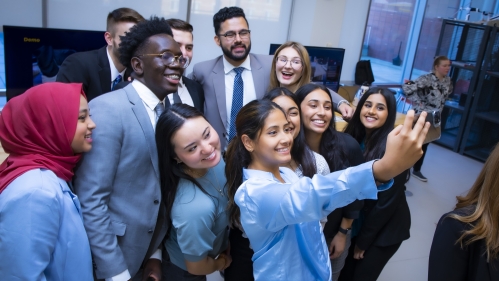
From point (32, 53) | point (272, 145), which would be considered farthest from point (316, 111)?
point (32, 53)

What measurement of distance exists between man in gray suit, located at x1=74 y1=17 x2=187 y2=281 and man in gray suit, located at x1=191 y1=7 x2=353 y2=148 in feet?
2.80

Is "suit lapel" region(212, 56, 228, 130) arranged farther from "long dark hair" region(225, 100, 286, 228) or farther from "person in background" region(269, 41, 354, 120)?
"long dark hair" region(225, 100, 286, 228)

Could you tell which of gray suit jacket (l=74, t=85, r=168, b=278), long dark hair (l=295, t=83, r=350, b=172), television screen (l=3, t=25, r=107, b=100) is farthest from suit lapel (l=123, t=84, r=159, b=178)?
television screen (l=3, t=25, r=107, b=100)

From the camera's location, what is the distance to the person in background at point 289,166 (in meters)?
1.66

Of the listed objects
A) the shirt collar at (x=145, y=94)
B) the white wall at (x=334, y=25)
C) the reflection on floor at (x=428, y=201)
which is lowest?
the reflection on floor at (x=428, y=201)

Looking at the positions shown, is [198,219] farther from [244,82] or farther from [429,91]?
[429,91]

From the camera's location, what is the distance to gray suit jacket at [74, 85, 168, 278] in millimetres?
1323

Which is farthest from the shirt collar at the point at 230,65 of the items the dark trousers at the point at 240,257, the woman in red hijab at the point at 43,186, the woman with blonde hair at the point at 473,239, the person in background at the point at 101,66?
the woman with blonde hair at the point at 473,239

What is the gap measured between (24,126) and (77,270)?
0.49 metres

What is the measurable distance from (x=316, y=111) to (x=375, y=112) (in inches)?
18.7

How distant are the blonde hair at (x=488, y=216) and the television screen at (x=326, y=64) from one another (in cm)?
344

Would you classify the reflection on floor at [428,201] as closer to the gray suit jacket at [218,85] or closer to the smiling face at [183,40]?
the gray suit jacket at [218,85]

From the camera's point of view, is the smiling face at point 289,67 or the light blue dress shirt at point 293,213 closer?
the light blue dress shirt at point 293,213

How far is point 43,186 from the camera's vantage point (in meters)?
1.14
